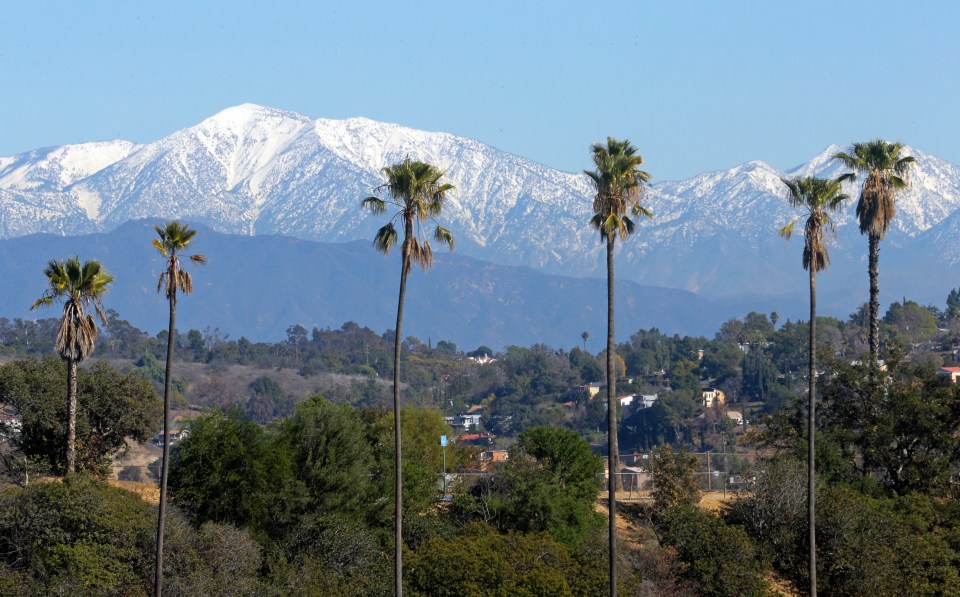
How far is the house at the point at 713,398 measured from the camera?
601 feet

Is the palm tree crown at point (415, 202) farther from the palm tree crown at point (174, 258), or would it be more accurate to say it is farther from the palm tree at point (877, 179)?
the palm tree at point (877, 179)

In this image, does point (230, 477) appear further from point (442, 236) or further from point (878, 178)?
point (878, 178)

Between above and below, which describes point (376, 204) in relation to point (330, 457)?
above

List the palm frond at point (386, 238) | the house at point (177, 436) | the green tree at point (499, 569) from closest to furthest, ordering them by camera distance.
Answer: the palm frond at point (386, 238) → the green tree at point (499, 569) → the house at point (177, 436)

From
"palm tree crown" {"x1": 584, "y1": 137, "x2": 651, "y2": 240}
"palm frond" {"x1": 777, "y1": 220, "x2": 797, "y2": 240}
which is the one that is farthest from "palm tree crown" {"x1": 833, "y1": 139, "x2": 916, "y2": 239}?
"palm tree crown" {"x1": 584, "y1": 137, "x2": 651, "y2": 240}

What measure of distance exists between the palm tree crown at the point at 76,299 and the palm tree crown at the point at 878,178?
95.1 feet

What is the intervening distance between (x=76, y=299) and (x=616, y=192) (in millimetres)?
17128

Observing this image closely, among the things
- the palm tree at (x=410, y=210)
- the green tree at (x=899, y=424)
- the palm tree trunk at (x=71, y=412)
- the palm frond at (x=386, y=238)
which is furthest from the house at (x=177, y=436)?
the green tree at (x=899, y=424)

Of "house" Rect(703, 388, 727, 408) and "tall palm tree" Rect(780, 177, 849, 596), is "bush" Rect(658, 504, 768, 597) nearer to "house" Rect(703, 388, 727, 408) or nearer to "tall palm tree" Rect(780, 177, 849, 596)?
"tall palm tree" Rect(780, 177, 849, 596)

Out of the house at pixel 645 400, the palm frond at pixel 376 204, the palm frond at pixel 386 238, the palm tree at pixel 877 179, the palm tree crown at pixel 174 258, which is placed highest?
the palm tree at pixel 877 179

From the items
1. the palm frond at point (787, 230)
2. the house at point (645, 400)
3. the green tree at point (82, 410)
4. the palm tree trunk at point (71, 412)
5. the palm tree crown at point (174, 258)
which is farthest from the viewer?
the house at point (645, 400)

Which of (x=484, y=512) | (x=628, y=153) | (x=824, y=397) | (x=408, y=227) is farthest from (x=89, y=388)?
(x=824, y=397)

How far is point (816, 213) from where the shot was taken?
4175 centimetres

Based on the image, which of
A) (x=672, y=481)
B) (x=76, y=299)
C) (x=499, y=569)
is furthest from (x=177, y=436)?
(x=499, y=569)
